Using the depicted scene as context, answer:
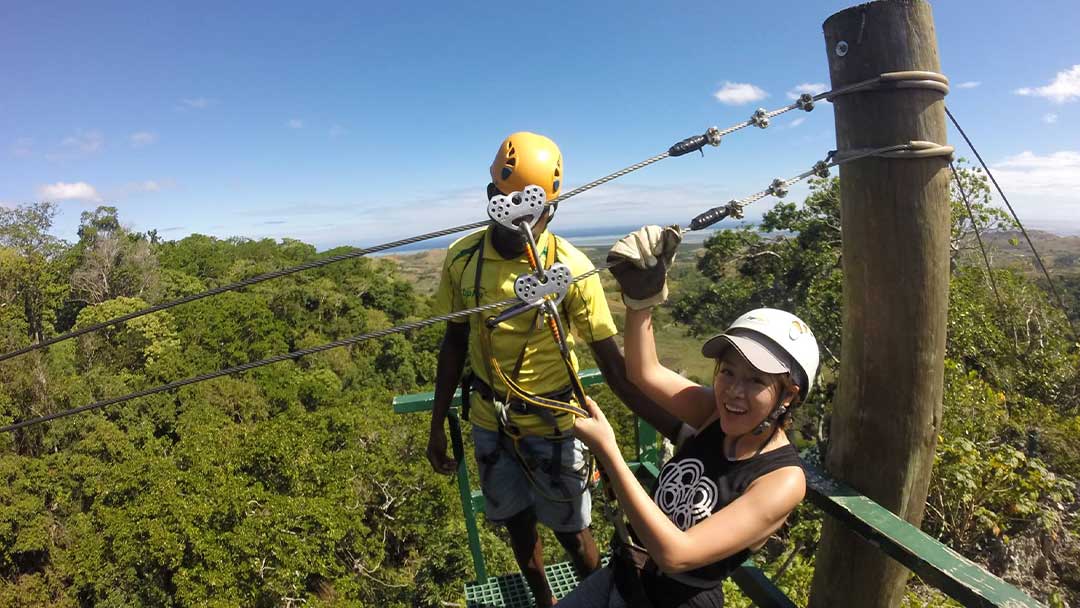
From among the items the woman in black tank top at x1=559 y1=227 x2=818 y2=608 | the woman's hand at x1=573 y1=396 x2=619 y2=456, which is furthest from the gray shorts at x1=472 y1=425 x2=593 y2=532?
the woman's hand at x1=573 y1=396 x2=619 y2=456

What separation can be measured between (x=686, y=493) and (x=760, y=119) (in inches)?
54.3

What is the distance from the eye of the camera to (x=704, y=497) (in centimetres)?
184

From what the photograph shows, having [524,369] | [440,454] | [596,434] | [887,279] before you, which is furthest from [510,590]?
[887,279]

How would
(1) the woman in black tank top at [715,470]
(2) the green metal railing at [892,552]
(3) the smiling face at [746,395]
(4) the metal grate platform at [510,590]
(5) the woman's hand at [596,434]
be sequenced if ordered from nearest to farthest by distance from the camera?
(2) the green metal railing at [892,552]
(1) the woman in black tank top at [715,470]
(5) the woman's hand at [596,434]
(3) the smiling face at [746,395]
(4) the metal grate platform at [510,590]

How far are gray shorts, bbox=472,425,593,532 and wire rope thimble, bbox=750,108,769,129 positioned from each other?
150 cm

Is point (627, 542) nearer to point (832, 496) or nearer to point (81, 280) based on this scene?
point (832, 496)

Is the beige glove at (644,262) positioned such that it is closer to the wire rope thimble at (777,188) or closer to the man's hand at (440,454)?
the wire rope thimble at (777,188)

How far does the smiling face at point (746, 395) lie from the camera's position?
1.84 meters

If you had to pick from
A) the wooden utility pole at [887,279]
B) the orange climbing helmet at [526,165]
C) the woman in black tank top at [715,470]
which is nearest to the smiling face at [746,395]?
the woman in black tank top at [715,470]

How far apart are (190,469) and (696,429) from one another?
2570 cm

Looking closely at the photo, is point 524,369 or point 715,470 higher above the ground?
point 524,369

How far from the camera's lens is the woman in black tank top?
1620 millimetres

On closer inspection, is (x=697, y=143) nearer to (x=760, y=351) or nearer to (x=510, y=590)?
(x=760, y=351)

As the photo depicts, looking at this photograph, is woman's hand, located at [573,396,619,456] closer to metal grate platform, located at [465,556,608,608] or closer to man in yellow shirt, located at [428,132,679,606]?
man in yellow shirt, located at [428,132,679,606]
